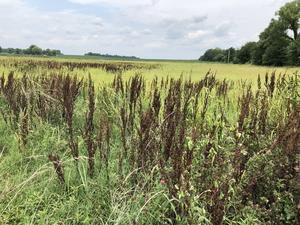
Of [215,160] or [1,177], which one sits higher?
[215,160]

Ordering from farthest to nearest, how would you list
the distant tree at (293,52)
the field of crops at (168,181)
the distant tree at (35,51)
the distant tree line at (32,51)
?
the distant tree at (35,51), the distant tree line at (32,51), the distant tree at (293,52), the field of crops at (168,181)

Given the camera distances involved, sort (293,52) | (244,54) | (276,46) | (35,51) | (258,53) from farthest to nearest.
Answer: (35,51)
(244,54)
(258,53)
(276,46)
(293,52)

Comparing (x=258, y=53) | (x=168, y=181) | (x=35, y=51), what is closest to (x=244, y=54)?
(x=258, y=53)

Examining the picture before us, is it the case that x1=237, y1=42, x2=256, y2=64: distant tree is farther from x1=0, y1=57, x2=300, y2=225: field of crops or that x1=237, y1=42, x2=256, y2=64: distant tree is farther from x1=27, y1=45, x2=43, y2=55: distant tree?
x1=0, y1=57, x2=300, y2=225: field of crops

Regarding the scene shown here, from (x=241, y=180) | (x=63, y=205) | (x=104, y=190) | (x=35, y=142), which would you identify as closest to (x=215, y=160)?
(x=241, y=180)

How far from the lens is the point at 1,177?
3326 mm

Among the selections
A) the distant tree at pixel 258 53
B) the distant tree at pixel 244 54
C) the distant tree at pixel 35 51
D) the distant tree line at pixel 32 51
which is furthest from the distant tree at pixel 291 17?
the distant tree at pixel 35 51

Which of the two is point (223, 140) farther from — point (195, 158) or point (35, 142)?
point (35, 142)

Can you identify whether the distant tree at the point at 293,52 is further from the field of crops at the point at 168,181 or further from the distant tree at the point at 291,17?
the field of crops at the point at 168,181

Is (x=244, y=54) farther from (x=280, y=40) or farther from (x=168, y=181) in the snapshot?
(x=168, y=181)

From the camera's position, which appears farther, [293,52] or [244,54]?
[244,54]

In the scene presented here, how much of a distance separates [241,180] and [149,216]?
750 millimetres

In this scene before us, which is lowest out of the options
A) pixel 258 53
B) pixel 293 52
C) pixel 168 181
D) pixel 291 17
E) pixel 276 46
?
pixel 168 181

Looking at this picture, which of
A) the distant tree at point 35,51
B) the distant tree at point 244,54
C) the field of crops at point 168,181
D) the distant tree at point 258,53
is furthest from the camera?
the distant tree at point 35,51
